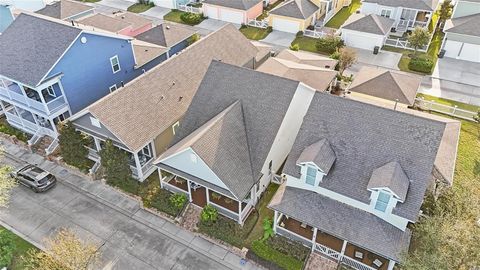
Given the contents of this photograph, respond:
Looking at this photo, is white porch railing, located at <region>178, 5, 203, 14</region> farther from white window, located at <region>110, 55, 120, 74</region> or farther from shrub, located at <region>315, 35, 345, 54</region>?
white window, located at <region>110, 55, 120, 74</region>

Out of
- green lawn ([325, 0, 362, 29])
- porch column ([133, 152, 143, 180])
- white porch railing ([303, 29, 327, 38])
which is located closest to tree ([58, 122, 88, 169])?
porch column ([133, 152, 143, 180])

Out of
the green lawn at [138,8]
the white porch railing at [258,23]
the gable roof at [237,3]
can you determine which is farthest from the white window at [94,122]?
the green lawn at [138,8]

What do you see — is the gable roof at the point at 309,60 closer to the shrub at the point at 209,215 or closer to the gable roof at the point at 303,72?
the gable roof at the point at 303,72

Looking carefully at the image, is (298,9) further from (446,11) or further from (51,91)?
(51,91)

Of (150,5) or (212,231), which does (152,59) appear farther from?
(150,5)

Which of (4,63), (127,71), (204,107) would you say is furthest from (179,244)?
(4,63)

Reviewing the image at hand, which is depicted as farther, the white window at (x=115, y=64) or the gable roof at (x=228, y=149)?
the white window at (x=115, y=64)
